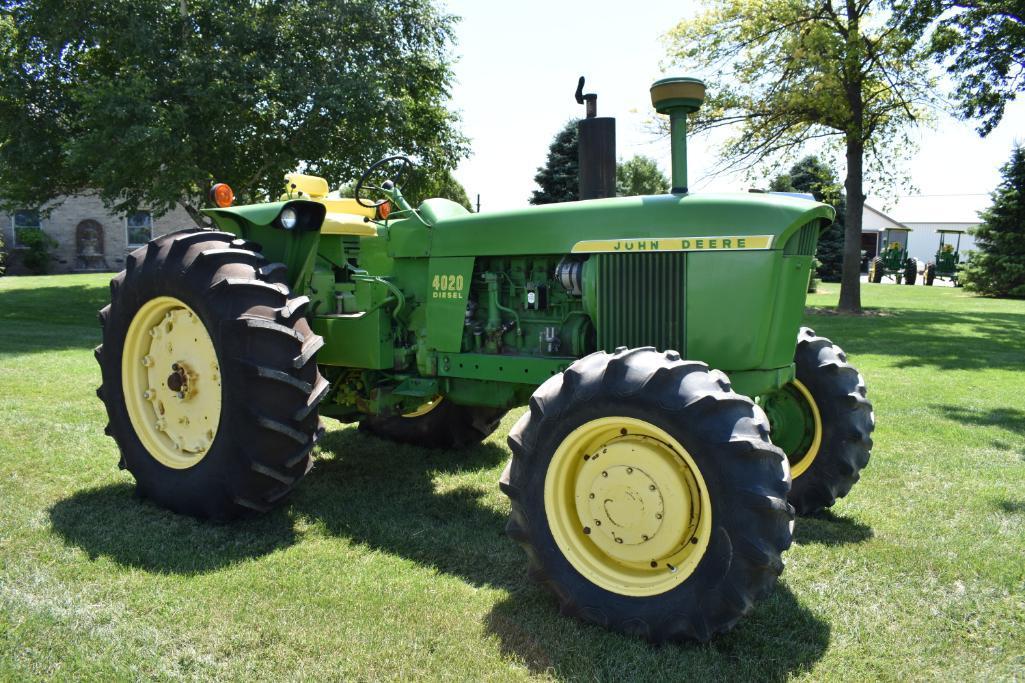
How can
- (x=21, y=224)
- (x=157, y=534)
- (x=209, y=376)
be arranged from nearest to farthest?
(x=157, y=534)
(x=209, y=376)
(x=21, y=224)

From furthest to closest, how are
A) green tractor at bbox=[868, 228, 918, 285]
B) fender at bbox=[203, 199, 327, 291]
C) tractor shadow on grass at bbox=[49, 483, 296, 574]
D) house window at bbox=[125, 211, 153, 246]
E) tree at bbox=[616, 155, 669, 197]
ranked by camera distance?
tree at bbox=[616, 155, 669, 197] → green tractor at bbox=[868, 228, 918, 285] → house window at bbox=[125, 211, 153, 246] → fender at bbox=[203, 199, 327, 291] → tractor shadow on grass at bbox=[49, 483, 296, 574]

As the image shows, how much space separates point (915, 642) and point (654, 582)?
105cm

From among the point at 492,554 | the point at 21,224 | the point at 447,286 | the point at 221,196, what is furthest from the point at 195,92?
the point at 21,224

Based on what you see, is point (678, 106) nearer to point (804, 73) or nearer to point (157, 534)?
point (157, 534)

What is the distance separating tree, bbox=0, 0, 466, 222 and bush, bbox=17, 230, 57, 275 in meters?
12.7

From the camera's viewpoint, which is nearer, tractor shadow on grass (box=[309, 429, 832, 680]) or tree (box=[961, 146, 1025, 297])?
tractor shadow on grass (box=[309, 429, 832, 680])

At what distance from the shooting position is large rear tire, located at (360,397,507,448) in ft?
18.6

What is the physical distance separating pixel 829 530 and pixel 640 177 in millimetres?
40291

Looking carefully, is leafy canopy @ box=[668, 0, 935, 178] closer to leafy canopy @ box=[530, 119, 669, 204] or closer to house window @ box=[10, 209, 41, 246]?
leafy canopy @ box=[530, 119, 669, 204]

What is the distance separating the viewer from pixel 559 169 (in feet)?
90.4

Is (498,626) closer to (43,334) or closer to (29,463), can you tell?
(29,463)

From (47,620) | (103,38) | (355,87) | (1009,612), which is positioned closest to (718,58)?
(355,87)

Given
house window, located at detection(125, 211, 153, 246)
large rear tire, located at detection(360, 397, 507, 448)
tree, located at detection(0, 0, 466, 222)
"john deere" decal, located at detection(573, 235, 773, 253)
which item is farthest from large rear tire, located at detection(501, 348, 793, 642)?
house window, located at detection(125, 211, 153, 246)

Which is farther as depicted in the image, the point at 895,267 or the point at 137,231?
the point at 895,267
